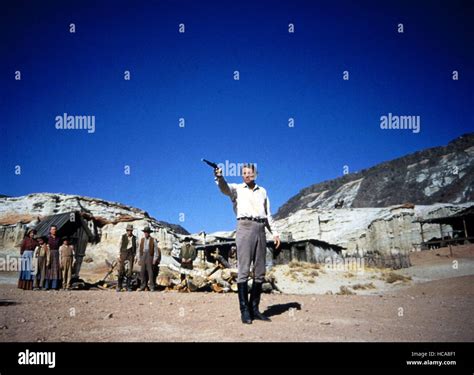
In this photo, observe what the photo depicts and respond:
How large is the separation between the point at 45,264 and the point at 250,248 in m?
8.07

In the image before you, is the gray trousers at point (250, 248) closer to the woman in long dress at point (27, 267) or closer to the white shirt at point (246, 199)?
the white shirt at point (246, 199)

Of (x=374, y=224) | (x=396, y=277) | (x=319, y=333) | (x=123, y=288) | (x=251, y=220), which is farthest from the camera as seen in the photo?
(x=374, y=224)

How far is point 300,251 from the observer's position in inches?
1319

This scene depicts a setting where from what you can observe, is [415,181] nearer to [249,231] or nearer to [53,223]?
[53,223]

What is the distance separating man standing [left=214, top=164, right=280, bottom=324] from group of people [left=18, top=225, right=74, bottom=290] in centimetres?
740

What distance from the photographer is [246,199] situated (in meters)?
4.31

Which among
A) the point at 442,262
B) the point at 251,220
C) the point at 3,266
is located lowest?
the point at 442,262

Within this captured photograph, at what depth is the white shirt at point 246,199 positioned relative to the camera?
423cm

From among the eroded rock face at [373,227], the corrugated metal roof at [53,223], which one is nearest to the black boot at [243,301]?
the corrugated metal roof at [53,223]

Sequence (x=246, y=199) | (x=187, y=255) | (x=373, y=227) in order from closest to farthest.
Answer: (x=246, y=199), (x=187, y=255), (x=373, y=227)

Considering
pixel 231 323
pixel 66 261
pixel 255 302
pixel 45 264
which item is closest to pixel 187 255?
pixel 66 261

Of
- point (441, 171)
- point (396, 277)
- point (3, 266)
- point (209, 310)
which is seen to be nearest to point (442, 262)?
point (396, 277)
